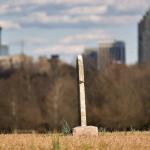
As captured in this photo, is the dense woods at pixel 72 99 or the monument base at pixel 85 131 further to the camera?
the dense woods at pixel 72 99

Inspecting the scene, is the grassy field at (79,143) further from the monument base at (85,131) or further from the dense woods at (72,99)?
the dense woods at (72,99)

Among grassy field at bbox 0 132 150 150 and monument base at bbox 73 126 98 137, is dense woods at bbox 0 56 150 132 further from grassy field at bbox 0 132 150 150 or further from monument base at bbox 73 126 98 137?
grassy field at bbox 0 132 150 150

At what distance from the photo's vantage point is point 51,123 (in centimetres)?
10994

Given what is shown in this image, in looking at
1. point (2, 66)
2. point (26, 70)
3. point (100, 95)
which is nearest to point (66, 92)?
point (100, 95)

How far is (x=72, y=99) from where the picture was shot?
367 ft

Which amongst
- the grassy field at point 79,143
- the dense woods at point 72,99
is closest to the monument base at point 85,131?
the grassy field at point 79,143

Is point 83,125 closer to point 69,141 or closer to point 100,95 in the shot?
point 69,141

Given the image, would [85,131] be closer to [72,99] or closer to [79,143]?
[79,143]

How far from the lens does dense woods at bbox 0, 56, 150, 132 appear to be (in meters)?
101

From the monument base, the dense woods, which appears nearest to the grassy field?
the monument base

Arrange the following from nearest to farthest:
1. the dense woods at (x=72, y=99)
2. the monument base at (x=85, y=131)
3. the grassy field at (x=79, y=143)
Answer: the grassy field at (x=79, y=143) < the monument base at (x=85, y=131) < the dense woods at (x=72, y=99)

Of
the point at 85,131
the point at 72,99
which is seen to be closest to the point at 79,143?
the point at 85,131

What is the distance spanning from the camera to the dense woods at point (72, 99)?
331ft

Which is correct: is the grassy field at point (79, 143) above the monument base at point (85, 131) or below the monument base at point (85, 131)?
below
